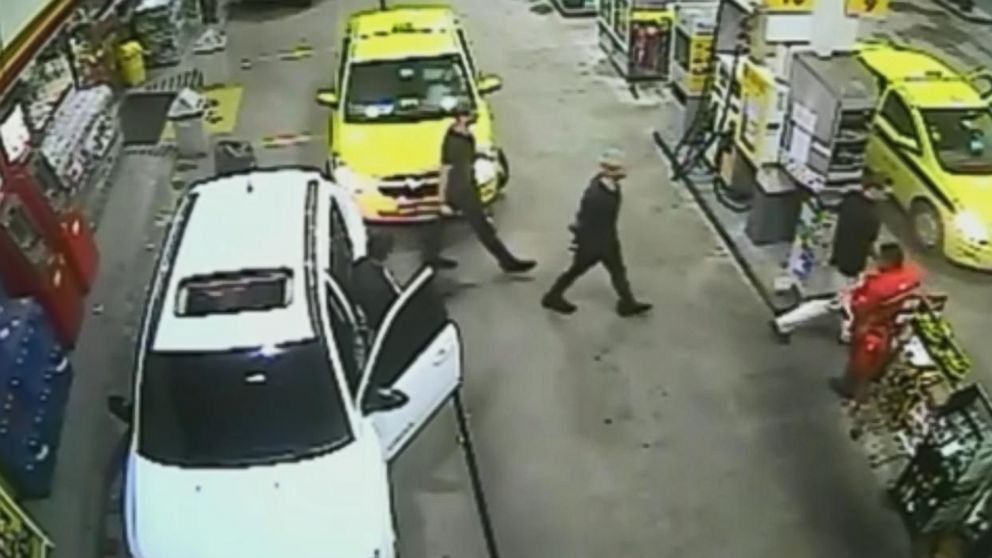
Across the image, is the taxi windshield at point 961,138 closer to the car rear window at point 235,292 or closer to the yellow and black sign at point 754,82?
the yellow and black sign at point 754,82

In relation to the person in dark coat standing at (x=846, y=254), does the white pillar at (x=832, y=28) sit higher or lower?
higher

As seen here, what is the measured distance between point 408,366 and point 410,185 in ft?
15.7

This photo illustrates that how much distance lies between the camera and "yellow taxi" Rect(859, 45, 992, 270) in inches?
481

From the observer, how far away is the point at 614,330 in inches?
436

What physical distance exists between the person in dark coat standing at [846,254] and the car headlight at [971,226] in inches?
66.6

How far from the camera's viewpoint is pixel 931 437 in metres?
8.03

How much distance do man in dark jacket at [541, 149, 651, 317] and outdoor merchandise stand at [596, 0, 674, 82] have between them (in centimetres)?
647

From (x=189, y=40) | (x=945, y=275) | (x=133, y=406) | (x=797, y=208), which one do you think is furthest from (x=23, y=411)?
(x=189, y=40)

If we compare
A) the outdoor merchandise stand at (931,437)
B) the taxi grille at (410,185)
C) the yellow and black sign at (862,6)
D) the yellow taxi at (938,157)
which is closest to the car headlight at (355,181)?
the taxi grille at (410,185)

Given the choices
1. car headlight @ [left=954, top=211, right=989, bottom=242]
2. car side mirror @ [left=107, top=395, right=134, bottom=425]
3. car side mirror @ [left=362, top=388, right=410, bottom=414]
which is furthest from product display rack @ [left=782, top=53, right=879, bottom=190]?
car side mirror @ [left=107, top=395, right=134, bottom=425]

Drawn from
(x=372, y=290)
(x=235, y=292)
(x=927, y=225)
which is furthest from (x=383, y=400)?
(x=927, y=225)

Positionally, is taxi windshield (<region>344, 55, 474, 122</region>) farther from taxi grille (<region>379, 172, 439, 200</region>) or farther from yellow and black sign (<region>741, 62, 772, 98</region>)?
yellow and black sign (<region>741, 62, 772, 98</region>)

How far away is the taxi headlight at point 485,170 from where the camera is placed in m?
12.7

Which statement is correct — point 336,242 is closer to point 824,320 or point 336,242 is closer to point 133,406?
point 133,406
